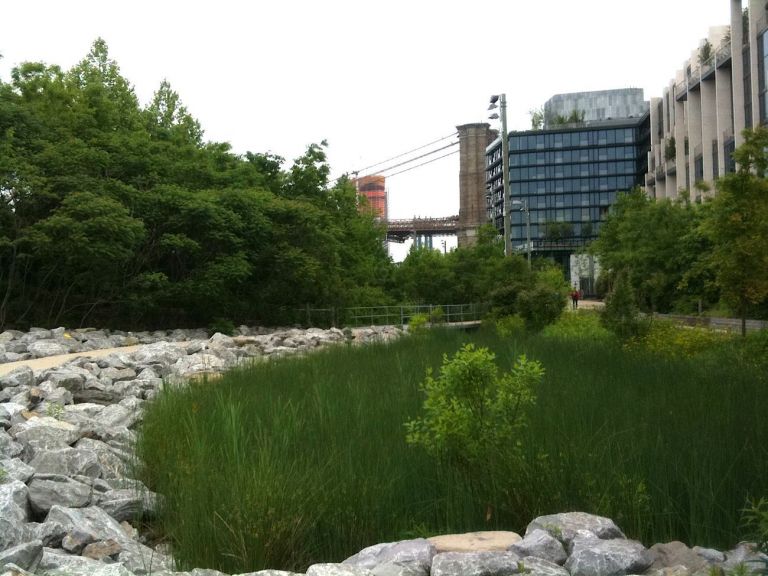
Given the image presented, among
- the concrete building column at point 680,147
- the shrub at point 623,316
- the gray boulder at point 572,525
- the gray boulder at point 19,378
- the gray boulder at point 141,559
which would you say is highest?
the concrete building column at point 680,147

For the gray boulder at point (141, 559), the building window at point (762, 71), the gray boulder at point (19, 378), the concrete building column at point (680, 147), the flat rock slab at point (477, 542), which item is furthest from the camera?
the concrete building column at point (680, 147)

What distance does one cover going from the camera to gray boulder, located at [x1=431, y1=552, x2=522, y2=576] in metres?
3.38

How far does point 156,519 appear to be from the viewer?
195 inches

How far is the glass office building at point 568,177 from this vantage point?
104 meters

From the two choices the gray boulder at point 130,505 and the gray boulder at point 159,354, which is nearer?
the gray boulder at point 130,505

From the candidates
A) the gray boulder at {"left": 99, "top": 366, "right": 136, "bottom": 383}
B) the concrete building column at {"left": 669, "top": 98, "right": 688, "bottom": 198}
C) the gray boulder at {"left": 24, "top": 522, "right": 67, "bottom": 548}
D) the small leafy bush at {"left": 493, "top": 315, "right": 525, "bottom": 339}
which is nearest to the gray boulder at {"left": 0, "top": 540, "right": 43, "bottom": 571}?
the gray boulder at {"left": 24, "top": 522, "right": 67, "bottom": 548}

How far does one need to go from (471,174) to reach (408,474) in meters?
81.1

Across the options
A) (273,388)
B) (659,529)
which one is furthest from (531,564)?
(273,388)

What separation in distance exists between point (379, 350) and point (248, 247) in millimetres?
10122

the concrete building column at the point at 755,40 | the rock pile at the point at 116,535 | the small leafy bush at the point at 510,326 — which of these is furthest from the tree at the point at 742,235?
the concrete building column at the point at 755,40

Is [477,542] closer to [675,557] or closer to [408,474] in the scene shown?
[675,557]

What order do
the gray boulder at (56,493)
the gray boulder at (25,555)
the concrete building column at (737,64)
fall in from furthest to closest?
the concrete building column at (737,64) → the gray boulder at (56,493) → the gray boulder at (25,555)

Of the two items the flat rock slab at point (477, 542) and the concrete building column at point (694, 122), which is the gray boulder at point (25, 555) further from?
the concrete building column at point (694, 122)

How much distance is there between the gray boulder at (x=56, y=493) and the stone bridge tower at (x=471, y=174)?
3082 inches
